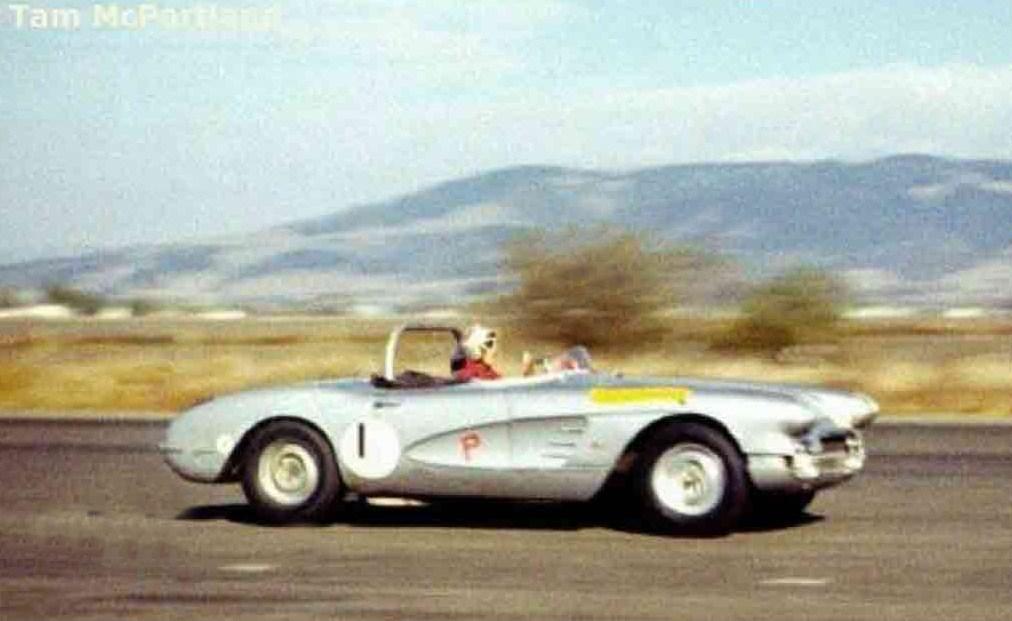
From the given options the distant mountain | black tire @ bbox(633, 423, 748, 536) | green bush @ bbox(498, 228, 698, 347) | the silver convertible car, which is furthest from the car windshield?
the distant mountain

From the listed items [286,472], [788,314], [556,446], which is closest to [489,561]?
[556,446]

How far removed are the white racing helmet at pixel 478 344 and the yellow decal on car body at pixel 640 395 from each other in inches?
38.5

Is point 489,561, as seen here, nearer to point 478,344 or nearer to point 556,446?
point 556,446

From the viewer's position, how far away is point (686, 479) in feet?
43.8

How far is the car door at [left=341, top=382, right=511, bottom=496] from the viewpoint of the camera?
13617 mm

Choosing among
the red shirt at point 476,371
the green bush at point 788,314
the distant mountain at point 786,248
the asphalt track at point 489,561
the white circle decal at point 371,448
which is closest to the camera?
the asphalt track at point 489,561

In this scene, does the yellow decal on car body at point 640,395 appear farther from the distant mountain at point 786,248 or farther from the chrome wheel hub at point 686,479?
the distant mountain at point 786,248

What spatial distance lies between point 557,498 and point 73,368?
87.2 ft

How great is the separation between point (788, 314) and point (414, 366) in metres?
9.81

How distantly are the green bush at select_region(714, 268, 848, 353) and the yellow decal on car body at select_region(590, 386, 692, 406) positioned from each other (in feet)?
92.6

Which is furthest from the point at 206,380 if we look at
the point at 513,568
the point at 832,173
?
the point at 832,173

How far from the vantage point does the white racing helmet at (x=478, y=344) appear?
14.3 m

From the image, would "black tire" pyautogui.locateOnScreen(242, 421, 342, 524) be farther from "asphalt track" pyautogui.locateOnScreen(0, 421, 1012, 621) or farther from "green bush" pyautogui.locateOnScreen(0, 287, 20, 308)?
"green bush" pyautogui.locateOnScreen(0, 287, 20, 308)

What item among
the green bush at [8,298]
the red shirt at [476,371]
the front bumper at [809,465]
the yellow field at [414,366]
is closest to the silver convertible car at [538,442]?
the front bumper at [809,465]
